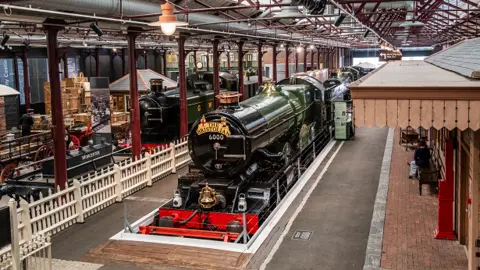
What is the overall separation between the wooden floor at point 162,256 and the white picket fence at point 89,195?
1.49 meters

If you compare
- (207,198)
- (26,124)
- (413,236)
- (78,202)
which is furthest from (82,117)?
(413,236)

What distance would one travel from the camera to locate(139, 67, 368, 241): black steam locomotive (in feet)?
30.8

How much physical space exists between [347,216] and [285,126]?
3.31 meters

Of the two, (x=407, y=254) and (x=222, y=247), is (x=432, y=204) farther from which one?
(x=222, y=247)

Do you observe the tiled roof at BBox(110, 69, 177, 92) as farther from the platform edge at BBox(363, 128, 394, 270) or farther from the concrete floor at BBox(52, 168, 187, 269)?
the platform edge at BBox(363, 128, 394, 270)

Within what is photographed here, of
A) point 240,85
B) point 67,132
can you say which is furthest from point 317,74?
point 67,132

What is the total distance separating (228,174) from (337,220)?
2553mm

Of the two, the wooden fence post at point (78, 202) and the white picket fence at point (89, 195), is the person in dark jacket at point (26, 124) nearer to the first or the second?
the white picket fence at point (89, 195)

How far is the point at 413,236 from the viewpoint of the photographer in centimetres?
932

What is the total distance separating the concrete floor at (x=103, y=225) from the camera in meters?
9.29

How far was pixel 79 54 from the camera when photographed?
32.8 m

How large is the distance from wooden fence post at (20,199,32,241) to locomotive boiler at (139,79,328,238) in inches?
80.5

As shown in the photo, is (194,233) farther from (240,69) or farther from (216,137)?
(240,69)

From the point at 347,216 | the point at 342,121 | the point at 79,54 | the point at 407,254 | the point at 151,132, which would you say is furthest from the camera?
the point at 79,54
